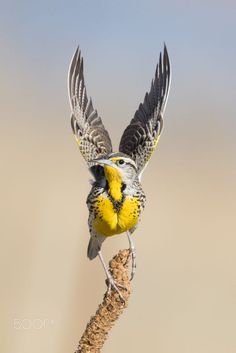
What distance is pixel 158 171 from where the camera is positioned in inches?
311

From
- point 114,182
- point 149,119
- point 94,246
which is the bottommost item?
point 94,246

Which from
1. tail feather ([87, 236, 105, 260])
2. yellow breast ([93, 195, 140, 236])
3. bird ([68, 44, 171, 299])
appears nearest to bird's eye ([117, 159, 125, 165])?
bird ([68, 44, 171, 299])

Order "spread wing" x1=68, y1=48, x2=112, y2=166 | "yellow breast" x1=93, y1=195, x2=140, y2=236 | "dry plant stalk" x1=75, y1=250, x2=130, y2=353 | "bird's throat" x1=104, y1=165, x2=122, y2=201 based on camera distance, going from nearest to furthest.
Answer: "dry plant stalk" x1=75, y1=250, x2=130, y2=353 → "yellow breast" x1=93, y1=195, x2=140, y2=236 → "bird's throat" x1=104, y1=165, x2=122, y2=201 → "spread wing" x1=68, y1=48, x2=112, y2=166

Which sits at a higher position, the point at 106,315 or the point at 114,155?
the point at 114,155

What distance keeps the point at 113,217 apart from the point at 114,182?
0.18 m

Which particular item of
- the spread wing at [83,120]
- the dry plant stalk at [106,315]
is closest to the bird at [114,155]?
the spread wing at [83,120]

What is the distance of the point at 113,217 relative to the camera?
2.92 m

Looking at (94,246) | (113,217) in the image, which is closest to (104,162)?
(113,217)

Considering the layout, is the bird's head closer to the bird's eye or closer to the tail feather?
the bird's eye

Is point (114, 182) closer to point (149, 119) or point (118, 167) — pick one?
point (118, 167)

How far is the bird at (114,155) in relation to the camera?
2947 mm

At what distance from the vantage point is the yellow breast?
2.91 meters

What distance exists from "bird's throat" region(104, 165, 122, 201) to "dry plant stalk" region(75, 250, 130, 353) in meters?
0.89
